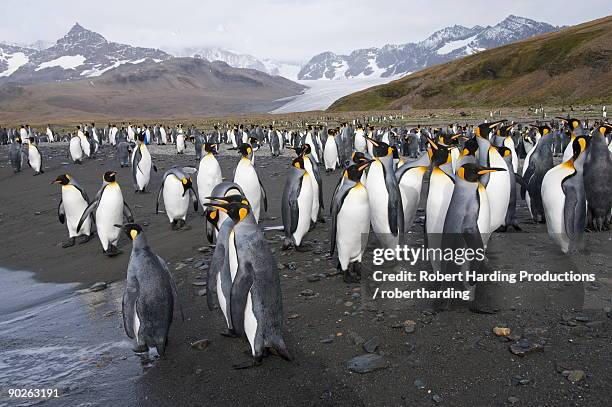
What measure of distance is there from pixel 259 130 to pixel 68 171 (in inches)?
435

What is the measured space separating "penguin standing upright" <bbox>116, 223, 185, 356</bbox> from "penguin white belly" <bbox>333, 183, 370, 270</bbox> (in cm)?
195

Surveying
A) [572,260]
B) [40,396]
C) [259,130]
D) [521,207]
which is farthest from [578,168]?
[259,130]

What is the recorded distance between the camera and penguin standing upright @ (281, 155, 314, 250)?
6.45 m

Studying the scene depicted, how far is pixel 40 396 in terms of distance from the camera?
370 cm

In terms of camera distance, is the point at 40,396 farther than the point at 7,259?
No

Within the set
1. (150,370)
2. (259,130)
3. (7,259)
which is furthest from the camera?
(259,130)

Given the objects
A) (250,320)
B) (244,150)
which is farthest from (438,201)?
(244,150)

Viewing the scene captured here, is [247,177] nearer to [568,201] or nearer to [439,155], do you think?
[439,155]

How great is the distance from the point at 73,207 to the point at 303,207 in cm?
411

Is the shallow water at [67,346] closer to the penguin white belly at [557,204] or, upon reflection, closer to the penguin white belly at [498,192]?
the penguin white belly at [498,192]

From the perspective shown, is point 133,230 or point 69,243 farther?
point 69,243

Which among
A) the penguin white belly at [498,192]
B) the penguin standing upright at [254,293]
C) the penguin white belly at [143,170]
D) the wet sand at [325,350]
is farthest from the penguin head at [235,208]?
the penguin white belly at [143,170]

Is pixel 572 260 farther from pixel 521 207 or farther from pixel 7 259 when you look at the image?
pixel 7 259

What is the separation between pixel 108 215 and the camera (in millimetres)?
7262
